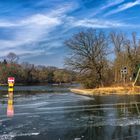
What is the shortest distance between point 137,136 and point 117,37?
187 feet

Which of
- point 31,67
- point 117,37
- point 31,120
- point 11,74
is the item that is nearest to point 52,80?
point 31,67

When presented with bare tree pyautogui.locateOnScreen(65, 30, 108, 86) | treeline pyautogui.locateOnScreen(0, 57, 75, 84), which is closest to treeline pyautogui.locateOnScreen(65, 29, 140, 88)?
bare tree pyautogui.locateOnScreen(65, 30, 108, 86)

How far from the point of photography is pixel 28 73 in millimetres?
123625

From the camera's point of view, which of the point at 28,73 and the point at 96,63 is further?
the point at 28,73

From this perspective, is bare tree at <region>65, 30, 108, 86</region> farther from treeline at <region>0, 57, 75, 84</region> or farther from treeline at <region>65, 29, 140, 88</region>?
treeline at <region>0, 57, 75, 84</region>

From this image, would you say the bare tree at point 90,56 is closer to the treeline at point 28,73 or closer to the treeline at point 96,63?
the treeline at point 96,63

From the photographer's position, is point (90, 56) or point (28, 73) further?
point (28, 73)

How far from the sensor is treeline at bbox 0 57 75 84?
370 feet

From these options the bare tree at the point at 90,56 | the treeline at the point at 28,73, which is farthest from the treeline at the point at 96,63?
the treeline at the point at 28,73

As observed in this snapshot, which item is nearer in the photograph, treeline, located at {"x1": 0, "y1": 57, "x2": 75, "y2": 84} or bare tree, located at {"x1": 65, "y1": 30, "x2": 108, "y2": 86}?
bare tree, located at {"x1": 65, "y1": 30, "x2": 108, "y2": 86}

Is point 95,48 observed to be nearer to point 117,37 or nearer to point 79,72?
point 79,72

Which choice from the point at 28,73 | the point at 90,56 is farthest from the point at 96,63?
the point at 28,73

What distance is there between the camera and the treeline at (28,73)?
11275cm

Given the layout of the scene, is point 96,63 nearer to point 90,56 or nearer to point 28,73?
point 90,56
